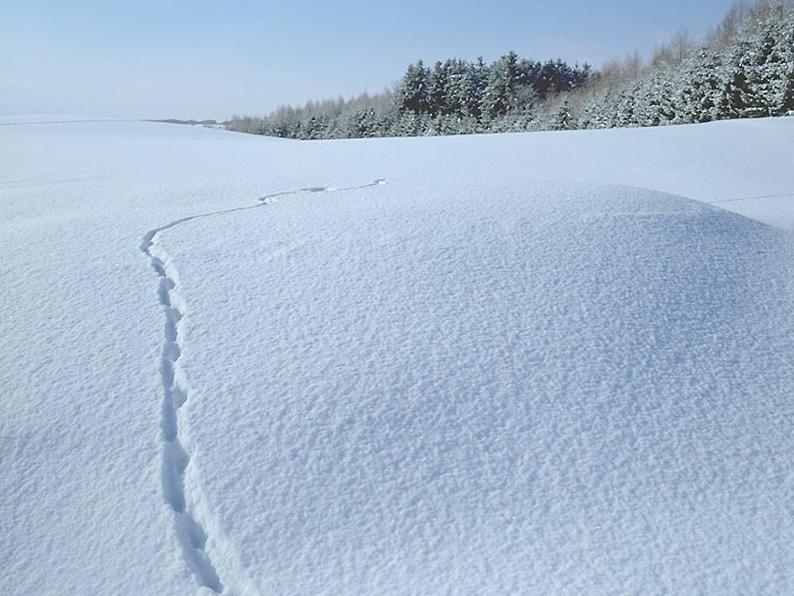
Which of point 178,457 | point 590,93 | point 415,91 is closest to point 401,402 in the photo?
point 178,457

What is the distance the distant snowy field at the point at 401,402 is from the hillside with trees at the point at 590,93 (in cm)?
1668

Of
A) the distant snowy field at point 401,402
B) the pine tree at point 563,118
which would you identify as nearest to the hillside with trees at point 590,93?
the pine tree at point 563,118

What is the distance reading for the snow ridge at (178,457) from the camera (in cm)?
140

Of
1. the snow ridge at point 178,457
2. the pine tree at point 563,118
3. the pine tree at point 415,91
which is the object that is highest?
the pine tree at point 415,91

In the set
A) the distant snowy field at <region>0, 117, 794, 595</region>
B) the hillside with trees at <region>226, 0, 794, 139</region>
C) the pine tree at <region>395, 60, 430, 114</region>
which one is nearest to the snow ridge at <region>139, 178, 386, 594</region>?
the distant snowy field at <region>0, 117, 794, 595</region>

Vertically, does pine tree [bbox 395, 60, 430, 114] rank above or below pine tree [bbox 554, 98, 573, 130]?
above

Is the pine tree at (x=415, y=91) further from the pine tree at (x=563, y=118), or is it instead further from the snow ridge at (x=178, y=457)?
the snow ridge at (x=178, y=457)

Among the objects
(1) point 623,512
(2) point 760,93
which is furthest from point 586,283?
(2) point 760,93

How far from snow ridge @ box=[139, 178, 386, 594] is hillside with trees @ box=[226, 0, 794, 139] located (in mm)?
17883

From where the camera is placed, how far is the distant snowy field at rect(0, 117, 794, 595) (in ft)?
4.66

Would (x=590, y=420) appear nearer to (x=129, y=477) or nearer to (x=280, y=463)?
(x=280, y=463)

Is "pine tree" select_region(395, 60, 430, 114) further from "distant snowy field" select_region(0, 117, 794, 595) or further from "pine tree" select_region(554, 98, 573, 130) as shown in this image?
"distant snowy field" select_region(0, 117, 794, 595)

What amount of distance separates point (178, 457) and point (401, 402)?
0.68 m

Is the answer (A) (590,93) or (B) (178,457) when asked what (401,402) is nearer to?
(B) (178,457)
